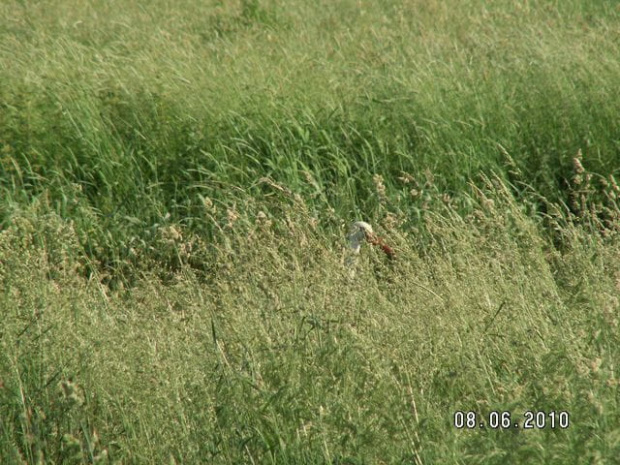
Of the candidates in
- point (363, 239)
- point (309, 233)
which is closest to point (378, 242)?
point (363, 239)

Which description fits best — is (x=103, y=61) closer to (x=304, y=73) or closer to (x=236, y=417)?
(x=304, y=73)

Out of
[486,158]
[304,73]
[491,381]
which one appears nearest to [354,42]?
[304,73]

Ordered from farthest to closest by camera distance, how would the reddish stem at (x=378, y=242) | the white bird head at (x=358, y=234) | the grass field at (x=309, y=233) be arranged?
the white bird head at (x=358, y=234) < the reddish stem at (x=378, y=242) < the grass field at (x=309, y=233)

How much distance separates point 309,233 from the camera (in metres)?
4.14

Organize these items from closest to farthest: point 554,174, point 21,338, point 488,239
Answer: point 21,338 < point 488,239 < point 554,174

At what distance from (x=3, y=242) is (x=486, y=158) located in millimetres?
3097

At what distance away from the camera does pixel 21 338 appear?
148 inches

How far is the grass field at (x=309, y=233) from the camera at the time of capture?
3150 mm

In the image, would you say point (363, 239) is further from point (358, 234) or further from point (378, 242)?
point (378, 242)
